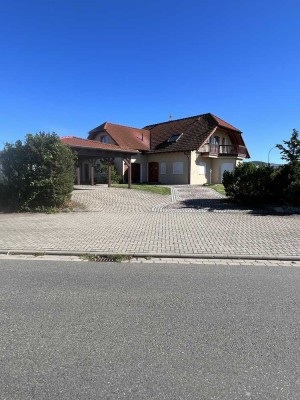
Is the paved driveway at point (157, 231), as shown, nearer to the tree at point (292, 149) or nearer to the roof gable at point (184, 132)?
the tree at point (292, 149)

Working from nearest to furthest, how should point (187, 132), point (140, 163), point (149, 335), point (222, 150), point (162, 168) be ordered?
1. point (149, 335)
2. point (162, 168)
3. point (222, 150)
4. point (187, 132)
5. point (140, 163)

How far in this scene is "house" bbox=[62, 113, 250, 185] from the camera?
1099 inches

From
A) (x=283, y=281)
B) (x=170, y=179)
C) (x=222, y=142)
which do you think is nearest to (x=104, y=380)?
(x=283, y=281)

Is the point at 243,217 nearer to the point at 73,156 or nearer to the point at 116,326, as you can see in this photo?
the point at 73,156

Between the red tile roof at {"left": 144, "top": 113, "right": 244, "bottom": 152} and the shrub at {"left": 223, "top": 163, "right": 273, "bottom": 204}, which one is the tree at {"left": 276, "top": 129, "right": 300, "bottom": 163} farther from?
the red tile roof at {"left": 144, "top": 113, "right": 244, "bottom": 152}

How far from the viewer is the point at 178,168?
92.9ft

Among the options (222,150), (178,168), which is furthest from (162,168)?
(222,150)

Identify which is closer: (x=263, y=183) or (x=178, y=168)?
(x=263, y=183)

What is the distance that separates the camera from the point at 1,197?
43.5 feet

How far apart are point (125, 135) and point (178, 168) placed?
7.47 m

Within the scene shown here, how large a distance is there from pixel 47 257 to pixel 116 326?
3.36 meters

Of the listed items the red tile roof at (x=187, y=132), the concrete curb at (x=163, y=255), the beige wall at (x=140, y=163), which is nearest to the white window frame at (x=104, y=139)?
the beige wall at (x=140, y=163)

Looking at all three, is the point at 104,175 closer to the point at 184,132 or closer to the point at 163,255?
the point at 184,132

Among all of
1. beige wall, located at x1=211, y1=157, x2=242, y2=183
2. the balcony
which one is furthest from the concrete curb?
beige wall, located at x1=211, y1=157, x2=242, y2=183
